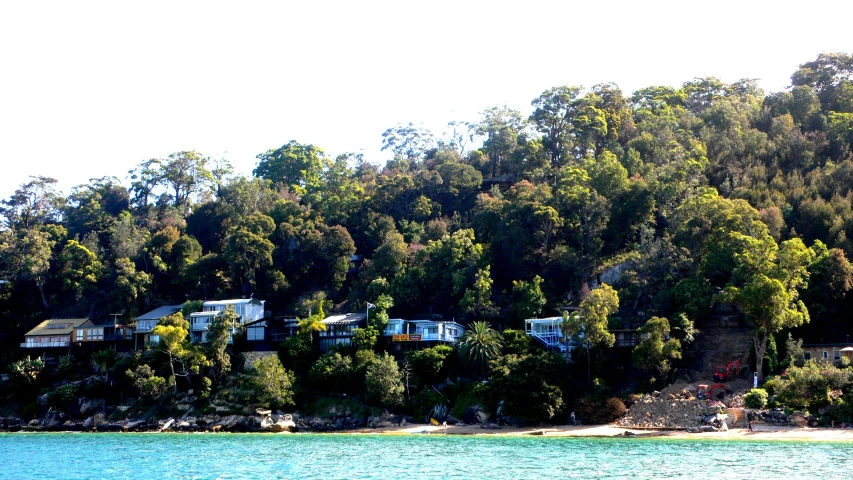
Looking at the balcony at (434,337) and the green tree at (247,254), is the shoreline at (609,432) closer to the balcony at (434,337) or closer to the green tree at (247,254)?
the balcony at (434,337)

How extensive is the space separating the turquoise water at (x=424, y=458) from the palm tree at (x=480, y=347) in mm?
7164

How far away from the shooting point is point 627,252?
65.4m

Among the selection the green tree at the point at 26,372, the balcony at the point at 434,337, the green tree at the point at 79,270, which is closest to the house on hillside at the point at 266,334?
the balcony at the point at 434,337

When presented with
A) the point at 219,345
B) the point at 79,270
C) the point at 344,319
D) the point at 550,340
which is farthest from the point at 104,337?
the point at 550,340

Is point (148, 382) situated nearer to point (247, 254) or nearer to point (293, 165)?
point (247, 254)

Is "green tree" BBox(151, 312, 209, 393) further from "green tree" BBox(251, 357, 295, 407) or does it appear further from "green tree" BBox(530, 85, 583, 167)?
"green tree" BBox(530, 85, 583, 167)

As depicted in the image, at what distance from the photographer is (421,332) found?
61.0m

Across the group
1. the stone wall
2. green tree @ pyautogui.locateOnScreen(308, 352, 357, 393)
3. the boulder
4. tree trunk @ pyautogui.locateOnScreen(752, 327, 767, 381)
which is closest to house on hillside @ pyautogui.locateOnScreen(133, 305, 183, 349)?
the boulder

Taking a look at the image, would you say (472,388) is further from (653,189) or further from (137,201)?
(137,201)

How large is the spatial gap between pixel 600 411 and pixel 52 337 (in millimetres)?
43296

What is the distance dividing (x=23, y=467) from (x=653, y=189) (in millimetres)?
46114

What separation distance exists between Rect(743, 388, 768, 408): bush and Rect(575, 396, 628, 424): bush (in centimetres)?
678

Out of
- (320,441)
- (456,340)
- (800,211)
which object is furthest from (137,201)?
(800,211)

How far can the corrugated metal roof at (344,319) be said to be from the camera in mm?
62097
